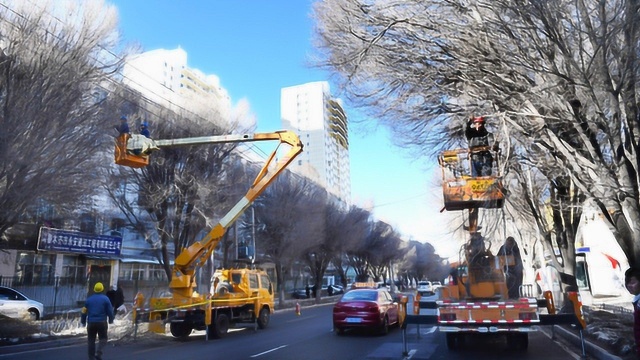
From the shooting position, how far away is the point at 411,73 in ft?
31.7

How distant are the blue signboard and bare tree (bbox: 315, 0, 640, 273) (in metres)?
21.2

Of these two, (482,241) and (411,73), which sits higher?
(411,73)

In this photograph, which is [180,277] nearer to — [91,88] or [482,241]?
[91,88]

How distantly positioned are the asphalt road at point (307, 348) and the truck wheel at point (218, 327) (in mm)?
374

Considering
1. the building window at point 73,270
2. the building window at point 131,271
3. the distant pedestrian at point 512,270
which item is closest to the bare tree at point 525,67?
the distant pedestrian at point 512,270

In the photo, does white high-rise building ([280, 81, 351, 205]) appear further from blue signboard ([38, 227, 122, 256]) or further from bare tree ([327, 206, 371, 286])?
blue signboard ([38, 227, 122, 256])

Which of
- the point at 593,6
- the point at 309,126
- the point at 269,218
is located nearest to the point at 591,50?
the point at 593,6

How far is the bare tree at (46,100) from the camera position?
12.5m

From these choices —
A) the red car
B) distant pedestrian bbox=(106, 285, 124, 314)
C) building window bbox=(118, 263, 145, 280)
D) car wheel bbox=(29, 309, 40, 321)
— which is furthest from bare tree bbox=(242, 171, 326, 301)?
the red car

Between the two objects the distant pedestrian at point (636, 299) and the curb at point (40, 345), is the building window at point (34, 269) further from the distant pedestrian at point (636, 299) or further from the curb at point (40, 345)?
the distant pedestrian at point (636, 299)

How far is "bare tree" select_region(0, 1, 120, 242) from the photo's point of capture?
40.9 feet

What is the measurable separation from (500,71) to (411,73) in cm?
168

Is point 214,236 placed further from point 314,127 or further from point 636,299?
point 314,127

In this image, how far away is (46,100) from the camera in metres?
12.8
